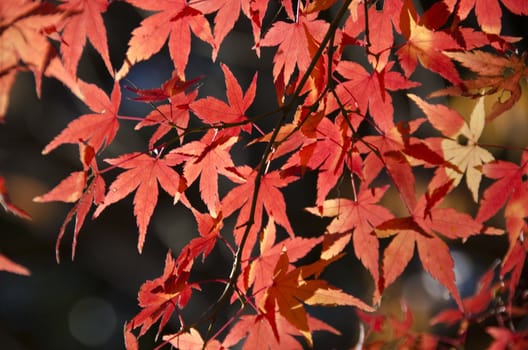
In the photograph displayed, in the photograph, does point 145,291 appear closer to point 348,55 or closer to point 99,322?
point 348,55

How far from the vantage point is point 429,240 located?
1021mm

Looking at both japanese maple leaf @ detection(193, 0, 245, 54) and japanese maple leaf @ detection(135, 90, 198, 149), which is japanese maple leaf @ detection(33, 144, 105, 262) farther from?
japanese maple leaf @ detection(193, 0, 245, 54)

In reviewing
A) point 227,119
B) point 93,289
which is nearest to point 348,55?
point 93,289

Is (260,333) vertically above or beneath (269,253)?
beneath

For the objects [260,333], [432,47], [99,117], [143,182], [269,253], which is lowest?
[260,333]

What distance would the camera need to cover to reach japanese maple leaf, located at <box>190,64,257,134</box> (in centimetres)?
98

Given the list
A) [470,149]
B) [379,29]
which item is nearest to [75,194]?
[379,29]

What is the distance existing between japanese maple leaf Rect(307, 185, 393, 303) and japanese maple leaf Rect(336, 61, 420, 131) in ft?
0.47

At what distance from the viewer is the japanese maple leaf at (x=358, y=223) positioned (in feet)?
3.35

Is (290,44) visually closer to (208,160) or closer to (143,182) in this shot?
(208,160)

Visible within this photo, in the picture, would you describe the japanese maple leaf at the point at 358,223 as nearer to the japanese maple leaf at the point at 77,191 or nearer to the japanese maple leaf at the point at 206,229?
the japanese maple leaf at the point at 206,229

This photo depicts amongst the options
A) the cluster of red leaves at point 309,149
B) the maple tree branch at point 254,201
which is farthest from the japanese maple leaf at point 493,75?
the maple tree branch at point 254,201

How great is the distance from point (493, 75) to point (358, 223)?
1.17 ft

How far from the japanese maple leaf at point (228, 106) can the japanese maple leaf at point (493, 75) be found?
33 cm
